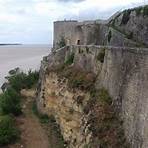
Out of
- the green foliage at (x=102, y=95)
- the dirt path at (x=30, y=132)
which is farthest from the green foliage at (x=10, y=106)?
the green foliage at (x=102, y=95)

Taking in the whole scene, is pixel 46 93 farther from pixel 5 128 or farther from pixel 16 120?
pixel 5 128

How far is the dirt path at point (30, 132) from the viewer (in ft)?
71.1

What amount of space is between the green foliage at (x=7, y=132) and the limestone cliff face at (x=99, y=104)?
2.22m

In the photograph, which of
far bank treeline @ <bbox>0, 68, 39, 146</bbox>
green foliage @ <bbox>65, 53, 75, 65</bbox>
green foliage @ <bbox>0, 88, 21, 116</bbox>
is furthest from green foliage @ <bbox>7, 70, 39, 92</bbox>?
green foliage @ <bbox>65, 53, 75, 65</bbox>

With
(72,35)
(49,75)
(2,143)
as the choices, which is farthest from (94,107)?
(72,35)

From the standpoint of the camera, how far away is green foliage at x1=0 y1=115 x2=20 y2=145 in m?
21.6

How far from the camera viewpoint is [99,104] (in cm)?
1638

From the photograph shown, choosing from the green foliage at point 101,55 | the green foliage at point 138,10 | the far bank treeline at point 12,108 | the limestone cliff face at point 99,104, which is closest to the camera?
the limestone cliff face at point 99,104

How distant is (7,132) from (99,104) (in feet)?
23.4

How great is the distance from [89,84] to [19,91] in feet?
52.6

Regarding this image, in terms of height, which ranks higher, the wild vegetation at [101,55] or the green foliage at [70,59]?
the wild vegetation at [101,55]

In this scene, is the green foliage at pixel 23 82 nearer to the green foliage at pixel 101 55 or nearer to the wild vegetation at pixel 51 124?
the wild vegetation at pixel 51 124

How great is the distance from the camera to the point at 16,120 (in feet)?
84.5

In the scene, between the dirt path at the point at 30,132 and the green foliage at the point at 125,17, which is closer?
the dirt path at the point at 30,132
